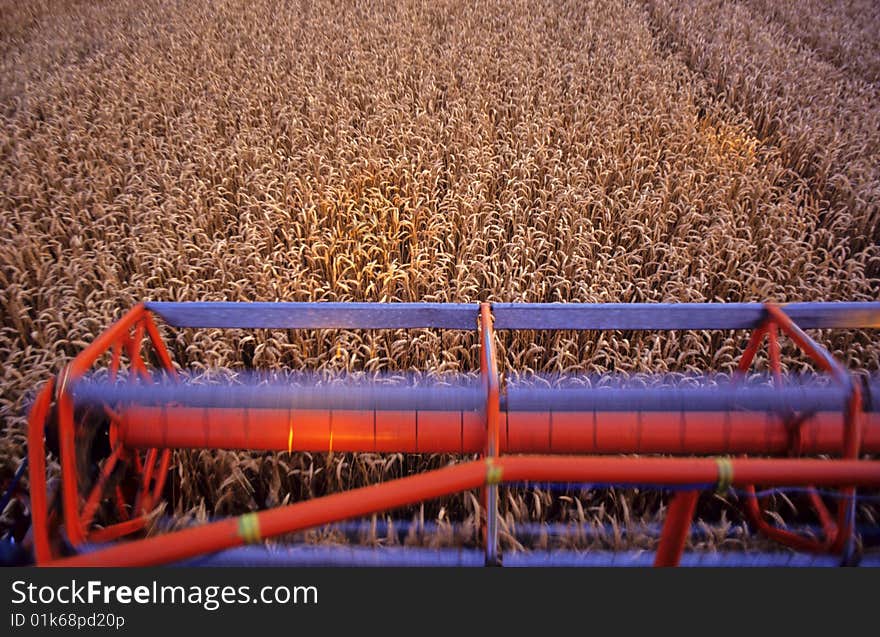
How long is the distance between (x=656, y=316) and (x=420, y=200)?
8.66 ft

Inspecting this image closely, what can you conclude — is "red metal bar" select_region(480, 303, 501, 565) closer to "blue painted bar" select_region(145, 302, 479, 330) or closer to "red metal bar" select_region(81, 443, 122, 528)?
"blue painted bar" select_region(145, 302, 479, 330)

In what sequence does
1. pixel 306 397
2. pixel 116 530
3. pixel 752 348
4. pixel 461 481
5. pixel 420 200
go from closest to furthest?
pixel 461 481 → pixel 306 397 → pixel 116 530 → pixel 752 348 → pixel 420 200

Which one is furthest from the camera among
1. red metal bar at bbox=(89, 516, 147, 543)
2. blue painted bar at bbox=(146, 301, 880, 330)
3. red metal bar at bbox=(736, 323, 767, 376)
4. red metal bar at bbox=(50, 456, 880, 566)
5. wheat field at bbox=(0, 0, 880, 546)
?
wheat field at bbox=(0, 0, 880, 546)

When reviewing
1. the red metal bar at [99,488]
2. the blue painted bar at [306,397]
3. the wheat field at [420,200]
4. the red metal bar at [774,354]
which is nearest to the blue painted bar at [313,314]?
the blue painted bar at [306,397]

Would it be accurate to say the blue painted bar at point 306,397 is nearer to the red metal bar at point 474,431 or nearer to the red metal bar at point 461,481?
the red metal bar at point 474,431

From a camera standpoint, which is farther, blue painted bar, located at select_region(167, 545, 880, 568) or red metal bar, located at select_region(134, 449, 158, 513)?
red metal bar, located at select_region(134, 449, 158, 513)

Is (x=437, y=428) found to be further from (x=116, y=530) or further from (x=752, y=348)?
(x=752, y=348)

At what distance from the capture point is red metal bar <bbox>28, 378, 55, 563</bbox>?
1.56 m

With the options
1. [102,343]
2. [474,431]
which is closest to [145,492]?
[102,343]

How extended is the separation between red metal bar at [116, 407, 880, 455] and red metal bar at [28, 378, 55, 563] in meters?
0.28

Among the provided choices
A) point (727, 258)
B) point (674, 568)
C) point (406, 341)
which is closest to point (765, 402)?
point (674, 568)

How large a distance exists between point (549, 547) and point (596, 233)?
2664 mm

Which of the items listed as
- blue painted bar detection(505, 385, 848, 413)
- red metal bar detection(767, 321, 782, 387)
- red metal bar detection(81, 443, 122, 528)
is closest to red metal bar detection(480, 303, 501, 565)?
blue painted bar detection(505, 385, 848, 413)

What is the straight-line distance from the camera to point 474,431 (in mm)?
1854
